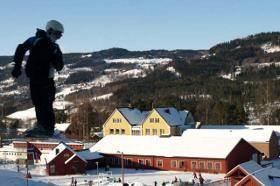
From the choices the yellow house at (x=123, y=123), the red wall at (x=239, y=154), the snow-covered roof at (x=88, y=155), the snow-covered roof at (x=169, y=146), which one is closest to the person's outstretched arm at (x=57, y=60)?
the snow-covered roof at (x=169, y=146)

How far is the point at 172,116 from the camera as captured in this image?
64.5 meters

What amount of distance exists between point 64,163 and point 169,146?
8843 millimetres

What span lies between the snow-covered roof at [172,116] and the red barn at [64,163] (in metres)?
21.3

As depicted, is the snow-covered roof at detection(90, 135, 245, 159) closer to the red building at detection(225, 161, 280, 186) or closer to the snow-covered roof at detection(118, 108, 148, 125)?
the red building at detection(225, 161, 280, 186)

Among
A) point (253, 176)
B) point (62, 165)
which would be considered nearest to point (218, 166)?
point (62, 165)

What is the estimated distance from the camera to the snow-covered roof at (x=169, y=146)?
43.0m

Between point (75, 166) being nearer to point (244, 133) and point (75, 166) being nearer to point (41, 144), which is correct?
point (41, 144)

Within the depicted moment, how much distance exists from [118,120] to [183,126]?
309 inches

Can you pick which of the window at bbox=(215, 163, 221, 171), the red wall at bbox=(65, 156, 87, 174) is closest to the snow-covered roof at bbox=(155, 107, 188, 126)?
the window at bbox=(215, 163, 221, 171)

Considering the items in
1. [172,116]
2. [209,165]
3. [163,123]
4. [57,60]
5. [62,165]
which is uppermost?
[57,60]

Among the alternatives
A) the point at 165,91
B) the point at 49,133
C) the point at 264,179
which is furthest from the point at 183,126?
the point at 165,91

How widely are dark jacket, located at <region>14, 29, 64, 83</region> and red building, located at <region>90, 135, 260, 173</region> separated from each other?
35018 mm

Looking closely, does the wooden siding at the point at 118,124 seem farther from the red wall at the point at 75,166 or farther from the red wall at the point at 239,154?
the red wall at the point at 239,154

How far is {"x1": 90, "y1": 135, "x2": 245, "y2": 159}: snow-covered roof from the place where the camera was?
4303 centimetres
